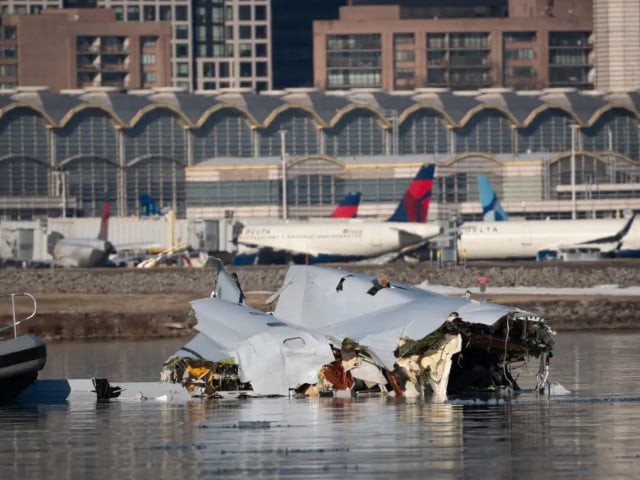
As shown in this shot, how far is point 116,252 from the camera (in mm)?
145750

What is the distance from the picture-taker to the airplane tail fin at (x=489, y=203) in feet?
531

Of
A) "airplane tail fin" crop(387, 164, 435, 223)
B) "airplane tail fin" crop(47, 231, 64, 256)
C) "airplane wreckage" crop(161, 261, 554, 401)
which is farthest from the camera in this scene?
"airplane tail fin" crop(47, 231, 64, 256)

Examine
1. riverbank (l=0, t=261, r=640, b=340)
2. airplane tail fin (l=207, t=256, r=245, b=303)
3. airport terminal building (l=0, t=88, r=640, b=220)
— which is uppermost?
airport terminal building (l=0, t=88, r=640, b=220)

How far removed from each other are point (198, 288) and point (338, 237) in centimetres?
4169

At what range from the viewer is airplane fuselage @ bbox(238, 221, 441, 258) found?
139 m

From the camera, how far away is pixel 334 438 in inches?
1286

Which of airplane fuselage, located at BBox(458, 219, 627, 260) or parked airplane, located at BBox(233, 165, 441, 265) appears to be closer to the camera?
airplane fuselage, located at BBox(458, 219, 627, 260)

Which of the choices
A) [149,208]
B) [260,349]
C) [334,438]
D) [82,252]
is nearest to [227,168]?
[149,208]

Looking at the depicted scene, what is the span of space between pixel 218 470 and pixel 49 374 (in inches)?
942

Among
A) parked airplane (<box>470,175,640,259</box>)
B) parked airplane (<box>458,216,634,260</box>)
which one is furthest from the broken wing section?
parked airplane (<box>458,216,634,260</box>)

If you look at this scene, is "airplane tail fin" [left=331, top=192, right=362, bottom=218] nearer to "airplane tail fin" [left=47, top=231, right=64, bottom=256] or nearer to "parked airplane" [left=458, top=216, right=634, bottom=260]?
"parked airplane" [left=458, top=216, right=634, bottom=260]

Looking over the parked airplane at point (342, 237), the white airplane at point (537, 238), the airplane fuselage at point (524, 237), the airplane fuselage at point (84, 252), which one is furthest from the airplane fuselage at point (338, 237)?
the airplane fuselage at point (84, 252)

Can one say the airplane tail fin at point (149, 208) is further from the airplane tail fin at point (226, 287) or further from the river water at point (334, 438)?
the river water at point (334, 438)

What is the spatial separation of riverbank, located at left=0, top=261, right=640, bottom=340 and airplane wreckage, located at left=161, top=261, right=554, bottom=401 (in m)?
32.3
